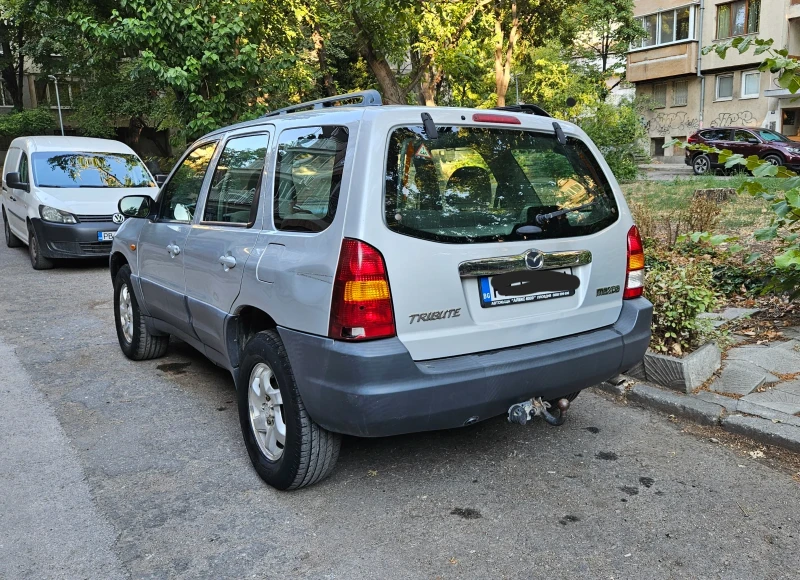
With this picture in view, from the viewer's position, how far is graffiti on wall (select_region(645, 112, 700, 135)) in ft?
116

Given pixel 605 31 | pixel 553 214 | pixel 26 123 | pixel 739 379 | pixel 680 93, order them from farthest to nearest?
pixel 605 31 → pixel 680 93 → pixel 26 123 → pixel 739 379 → pixel 553 214

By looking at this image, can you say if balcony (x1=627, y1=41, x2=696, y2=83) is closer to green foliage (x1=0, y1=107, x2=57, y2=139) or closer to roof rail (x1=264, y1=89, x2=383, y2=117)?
green foliage (x1=0, y1=107, x2=57, y2=139)

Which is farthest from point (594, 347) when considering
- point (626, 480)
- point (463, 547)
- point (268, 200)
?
point (268, 200)

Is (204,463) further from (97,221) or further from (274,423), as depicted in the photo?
(97,221)

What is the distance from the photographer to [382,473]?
3.70 meters

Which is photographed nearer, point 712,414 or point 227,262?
point 227,262

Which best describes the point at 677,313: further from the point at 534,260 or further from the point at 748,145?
the point at 748,145

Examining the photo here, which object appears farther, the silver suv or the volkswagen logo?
the volkswagen logo

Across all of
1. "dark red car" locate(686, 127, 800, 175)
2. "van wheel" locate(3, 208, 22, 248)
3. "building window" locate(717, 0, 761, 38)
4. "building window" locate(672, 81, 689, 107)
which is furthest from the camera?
"building window" locate(672, 81, 689, 107)

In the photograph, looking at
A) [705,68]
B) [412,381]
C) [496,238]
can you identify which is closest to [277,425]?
[412,381]

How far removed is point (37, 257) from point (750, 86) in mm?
31668

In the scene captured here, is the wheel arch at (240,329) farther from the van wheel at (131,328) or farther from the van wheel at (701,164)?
the van wheel at (701,164)

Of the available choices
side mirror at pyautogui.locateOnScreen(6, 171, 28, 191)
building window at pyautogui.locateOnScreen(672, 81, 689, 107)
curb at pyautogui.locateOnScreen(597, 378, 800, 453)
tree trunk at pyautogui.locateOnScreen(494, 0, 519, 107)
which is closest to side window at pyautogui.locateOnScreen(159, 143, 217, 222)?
curb at pyautogui.locateOnScreen(597, 378, 800, 453)

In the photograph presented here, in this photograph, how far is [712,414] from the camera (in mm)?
4250
